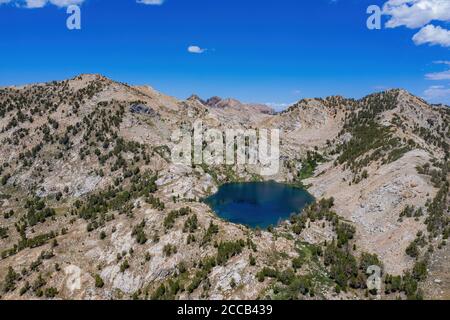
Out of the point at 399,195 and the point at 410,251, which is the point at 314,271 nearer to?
the point at 410,251

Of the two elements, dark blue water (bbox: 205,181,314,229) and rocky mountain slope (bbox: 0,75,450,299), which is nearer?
rocky mountain slope (bbox: 0,75,450,299)

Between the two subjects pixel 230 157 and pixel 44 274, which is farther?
pixel 230 157

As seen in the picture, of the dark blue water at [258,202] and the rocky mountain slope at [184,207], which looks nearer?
the rocky mountain slope at [184,207]
